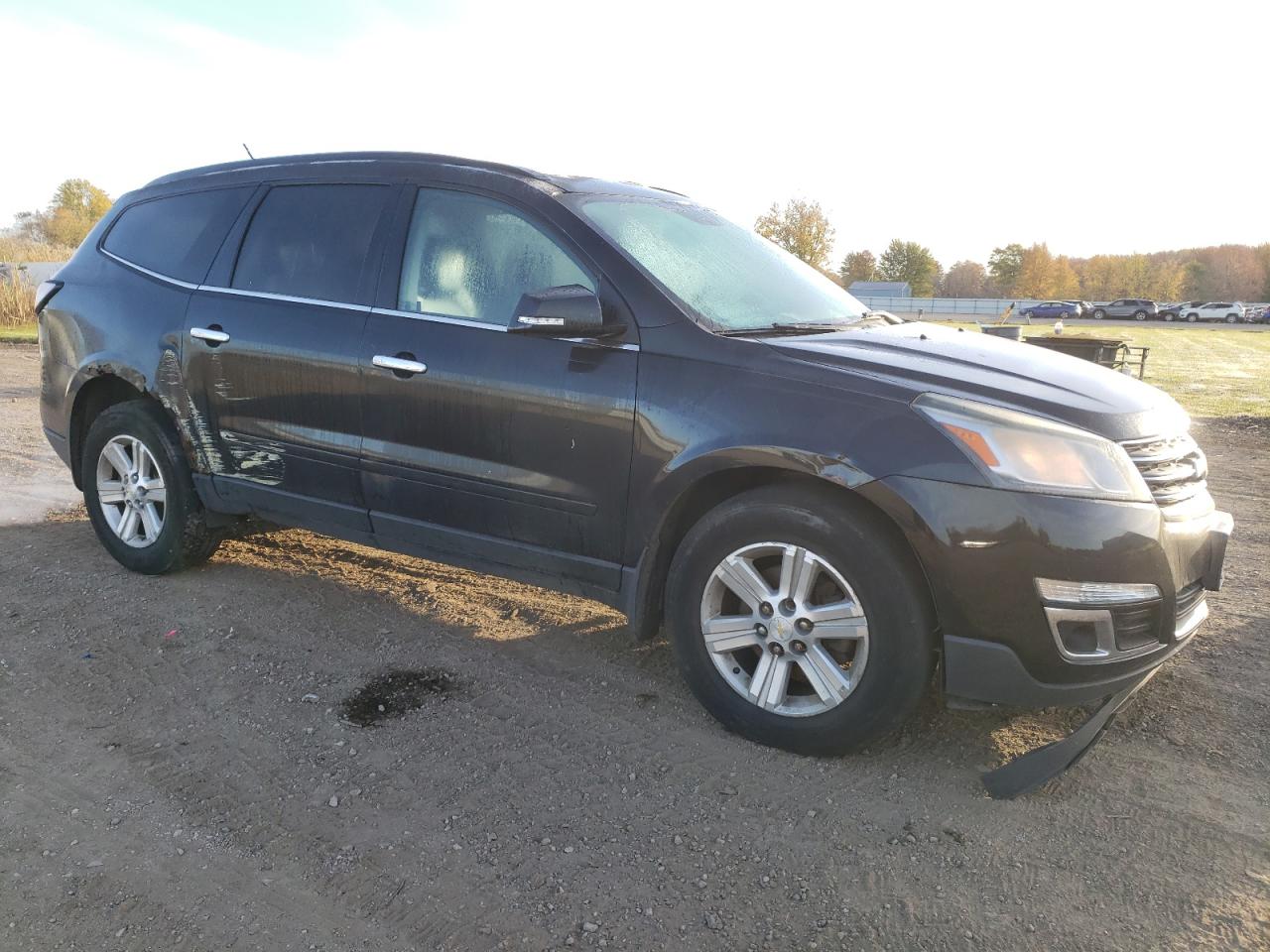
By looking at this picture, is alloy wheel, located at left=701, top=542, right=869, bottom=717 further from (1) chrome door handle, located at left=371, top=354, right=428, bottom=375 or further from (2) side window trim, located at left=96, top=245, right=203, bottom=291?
(2) side window trim, located at left=96, top=245, right=203, bottom=291

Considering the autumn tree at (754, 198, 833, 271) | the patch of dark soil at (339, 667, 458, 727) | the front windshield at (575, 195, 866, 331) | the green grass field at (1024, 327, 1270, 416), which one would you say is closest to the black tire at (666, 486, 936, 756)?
the front windshield at (575, 195, 866, 331)

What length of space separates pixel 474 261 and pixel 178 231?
6.58 ft

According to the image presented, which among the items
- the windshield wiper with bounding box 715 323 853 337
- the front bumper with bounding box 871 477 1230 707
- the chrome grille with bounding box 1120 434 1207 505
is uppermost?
Answer: the windshield wiper with bounding box 715 323 853 337

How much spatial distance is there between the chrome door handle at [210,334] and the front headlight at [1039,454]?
318 centimetres

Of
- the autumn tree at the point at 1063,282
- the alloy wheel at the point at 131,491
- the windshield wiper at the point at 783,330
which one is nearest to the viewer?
the windshield wiper at the point at 783,330

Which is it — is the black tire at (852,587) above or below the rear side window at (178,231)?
below

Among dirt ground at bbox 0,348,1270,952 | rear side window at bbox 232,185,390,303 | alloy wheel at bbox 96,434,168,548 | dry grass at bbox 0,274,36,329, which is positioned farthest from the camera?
dry grass at bbox 0,274,36,329

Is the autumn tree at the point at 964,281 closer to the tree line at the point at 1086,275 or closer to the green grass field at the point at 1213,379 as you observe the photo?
the tree line at the point at 1086,275

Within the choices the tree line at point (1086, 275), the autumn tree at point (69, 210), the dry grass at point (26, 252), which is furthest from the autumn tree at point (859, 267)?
the dry grass at point (26, 252)

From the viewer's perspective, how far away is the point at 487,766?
2965mm

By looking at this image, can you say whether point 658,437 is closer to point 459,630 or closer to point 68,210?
point 459,630

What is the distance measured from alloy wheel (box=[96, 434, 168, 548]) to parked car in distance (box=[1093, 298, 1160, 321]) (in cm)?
7417

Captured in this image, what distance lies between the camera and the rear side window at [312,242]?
3.93m

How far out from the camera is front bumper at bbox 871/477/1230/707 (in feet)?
8.52
